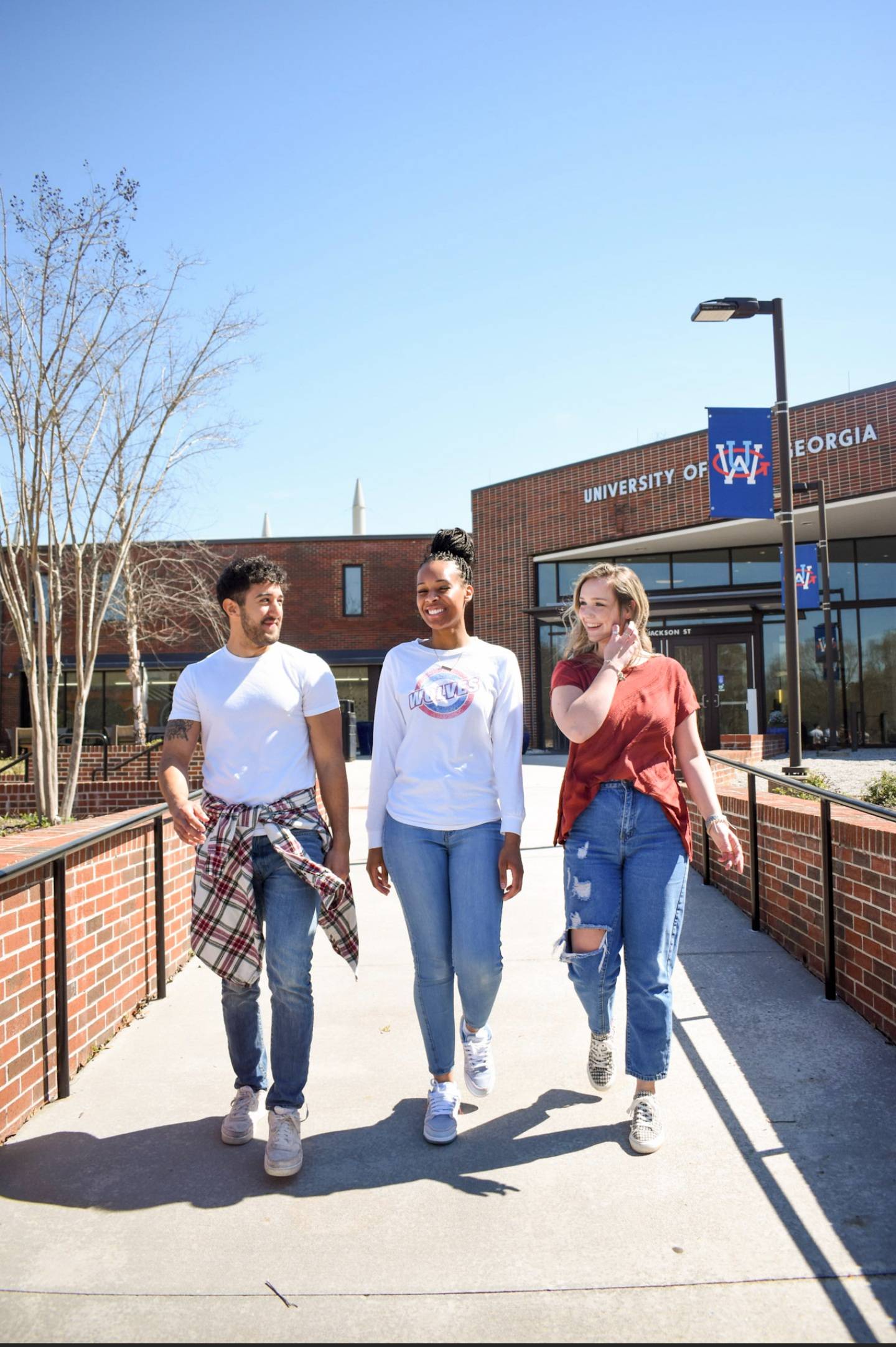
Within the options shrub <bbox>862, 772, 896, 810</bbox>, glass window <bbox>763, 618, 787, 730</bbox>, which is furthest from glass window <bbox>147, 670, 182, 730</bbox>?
shrub <bbox>862, 772, 896, 810</bbox>

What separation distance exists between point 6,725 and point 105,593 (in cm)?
2336

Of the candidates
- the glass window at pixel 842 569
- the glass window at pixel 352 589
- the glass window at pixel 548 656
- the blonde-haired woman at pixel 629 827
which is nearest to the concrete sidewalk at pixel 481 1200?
the blonde-haired woman at pixel 629 827

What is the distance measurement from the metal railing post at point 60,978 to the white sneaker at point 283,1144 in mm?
1002

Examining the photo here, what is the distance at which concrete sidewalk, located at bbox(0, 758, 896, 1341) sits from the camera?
7.70 feet

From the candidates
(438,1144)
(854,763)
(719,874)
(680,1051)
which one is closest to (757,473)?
(854,763)

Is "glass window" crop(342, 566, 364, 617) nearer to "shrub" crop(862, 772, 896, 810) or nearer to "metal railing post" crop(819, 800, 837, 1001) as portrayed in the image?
"shrub" crop(862, 772, 896, 810)

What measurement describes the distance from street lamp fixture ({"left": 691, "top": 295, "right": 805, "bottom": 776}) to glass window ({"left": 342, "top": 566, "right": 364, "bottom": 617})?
21.3m

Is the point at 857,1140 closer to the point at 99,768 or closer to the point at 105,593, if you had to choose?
the point at 105,593

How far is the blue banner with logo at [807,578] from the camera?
18062mm

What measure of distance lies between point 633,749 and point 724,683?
808 inches

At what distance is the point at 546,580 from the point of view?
25.4 meters

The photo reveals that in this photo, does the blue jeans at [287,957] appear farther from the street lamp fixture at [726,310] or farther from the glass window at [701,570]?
the glass window at [701,570]

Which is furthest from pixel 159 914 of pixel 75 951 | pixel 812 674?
pixel 812 674

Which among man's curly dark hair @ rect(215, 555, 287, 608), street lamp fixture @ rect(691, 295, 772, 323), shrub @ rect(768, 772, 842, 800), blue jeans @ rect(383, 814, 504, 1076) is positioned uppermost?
street lamp fixture @ rect(691, 295, 772, 323)
